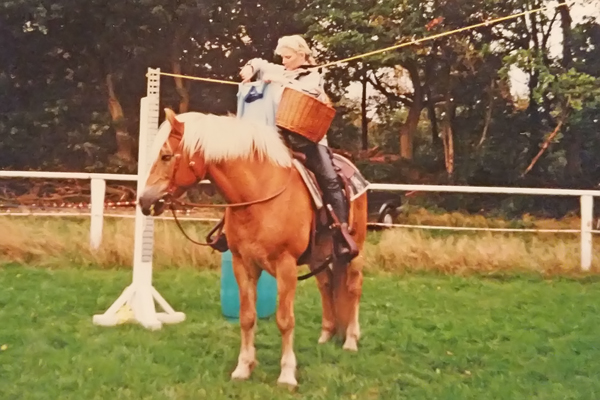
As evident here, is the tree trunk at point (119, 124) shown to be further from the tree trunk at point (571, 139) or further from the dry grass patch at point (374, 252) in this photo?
the tree trunk at point (571, 139)

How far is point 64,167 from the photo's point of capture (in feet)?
Answer: 21.2

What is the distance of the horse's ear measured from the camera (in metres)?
2.43

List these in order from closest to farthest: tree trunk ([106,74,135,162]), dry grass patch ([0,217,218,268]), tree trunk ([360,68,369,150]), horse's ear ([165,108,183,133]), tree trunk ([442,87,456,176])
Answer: horse's ear ([165,108,183,133])
dry grass patch ([0,217,218,268])
tree trunk ([106,74,135,162])
tree trunk ([360,68,369,150])
tree trunk ([442,87,456,176])

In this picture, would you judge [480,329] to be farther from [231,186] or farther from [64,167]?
[64,167]

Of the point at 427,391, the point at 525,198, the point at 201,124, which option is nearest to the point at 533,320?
the point at 427,391

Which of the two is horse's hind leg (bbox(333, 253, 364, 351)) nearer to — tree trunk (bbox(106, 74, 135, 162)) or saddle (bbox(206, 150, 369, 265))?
saddle (bbox(206, 150, 369, 265))

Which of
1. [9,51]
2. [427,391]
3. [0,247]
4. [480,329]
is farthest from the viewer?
[9,51]

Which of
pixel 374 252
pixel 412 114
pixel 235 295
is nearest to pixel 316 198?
pixel 235 295

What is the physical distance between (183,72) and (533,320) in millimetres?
4394

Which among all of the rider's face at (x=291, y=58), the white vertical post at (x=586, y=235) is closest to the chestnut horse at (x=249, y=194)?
the rider's face at (x=291, y=58)

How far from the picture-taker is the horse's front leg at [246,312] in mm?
2785

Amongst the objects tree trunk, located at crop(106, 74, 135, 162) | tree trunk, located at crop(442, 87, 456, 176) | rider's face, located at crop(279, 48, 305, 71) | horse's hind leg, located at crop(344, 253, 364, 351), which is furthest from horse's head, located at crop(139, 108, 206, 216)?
tree trunk, located at crop(442, 87, 456, 176)

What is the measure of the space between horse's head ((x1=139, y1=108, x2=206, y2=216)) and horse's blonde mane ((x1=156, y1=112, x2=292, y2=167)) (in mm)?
23

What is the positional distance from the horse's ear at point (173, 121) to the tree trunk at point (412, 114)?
5.37 meters
